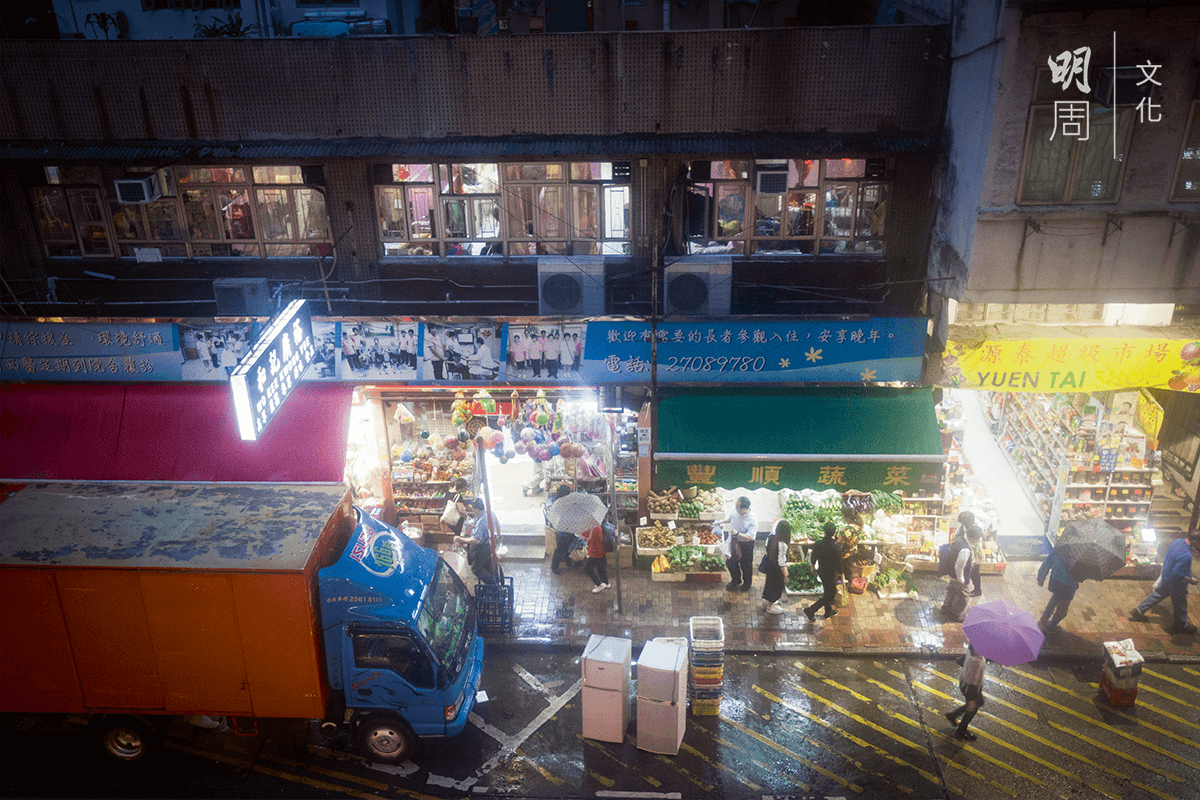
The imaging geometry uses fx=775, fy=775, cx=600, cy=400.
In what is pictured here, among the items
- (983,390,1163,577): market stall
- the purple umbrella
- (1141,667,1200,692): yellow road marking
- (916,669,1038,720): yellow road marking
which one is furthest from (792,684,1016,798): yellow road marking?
(983,390,1163,577): market stall

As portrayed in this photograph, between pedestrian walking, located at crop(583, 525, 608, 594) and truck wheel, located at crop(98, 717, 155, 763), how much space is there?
696cm

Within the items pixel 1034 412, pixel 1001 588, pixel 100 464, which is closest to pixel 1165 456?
pixel 1034 412

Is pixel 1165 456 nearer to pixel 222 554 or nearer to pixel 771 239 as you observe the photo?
pixel 771 239

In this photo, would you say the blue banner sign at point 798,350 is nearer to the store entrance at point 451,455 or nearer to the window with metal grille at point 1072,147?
the store entrance at point 451,455

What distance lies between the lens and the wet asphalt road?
10.3m

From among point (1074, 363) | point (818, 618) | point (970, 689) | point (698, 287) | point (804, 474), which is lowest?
point (818, 618)

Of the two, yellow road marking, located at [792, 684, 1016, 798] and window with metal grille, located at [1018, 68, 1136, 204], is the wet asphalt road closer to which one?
yellow road marking, located at [792, 684, 1016, 798]

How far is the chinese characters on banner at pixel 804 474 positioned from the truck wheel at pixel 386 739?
214 inches

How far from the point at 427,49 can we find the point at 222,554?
26.1ft

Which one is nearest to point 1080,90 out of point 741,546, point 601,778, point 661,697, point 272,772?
point 741,546

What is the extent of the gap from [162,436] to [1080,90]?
15.1m

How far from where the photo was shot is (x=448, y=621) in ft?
36.0

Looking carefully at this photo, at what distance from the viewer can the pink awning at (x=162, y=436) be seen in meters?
13.1

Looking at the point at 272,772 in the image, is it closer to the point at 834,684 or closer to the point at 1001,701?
the point at 834,684
